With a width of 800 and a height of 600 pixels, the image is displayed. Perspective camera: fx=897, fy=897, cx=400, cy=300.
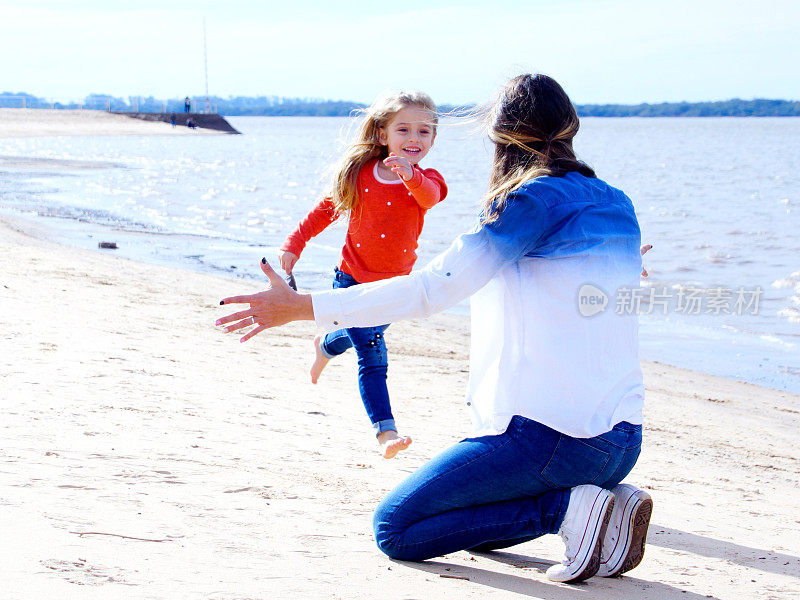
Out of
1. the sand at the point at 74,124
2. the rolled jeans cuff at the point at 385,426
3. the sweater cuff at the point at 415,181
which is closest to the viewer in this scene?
the sweater cuff at the point at 415,181

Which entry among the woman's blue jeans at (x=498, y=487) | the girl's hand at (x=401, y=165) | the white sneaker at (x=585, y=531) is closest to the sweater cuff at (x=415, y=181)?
the girl's hand at (x=401, y=165)

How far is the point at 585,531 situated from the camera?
286 centimetres

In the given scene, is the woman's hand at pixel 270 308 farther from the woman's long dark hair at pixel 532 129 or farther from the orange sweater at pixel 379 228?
the orange sweater at pixel 379 228

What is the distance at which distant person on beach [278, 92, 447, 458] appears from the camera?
4.16 meters

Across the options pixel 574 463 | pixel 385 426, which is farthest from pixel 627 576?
pixel 385 426

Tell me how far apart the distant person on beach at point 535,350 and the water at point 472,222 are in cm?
19

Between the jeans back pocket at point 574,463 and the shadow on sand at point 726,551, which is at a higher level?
the jeans back pocket at point 574,463

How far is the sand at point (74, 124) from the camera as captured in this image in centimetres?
6456

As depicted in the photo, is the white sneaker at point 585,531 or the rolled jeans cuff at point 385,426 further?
the rolled jeans cuff at point 385,426

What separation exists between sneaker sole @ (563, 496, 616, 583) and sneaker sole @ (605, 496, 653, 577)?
0.28 feet

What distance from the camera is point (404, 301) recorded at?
2680 mm

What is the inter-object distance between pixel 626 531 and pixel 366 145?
226cm

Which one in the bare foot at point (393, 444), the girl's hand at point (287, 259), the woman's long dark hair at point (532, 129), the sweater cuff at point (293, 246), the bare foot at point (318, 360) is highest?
the woman's long dark hair at point (532, 129)

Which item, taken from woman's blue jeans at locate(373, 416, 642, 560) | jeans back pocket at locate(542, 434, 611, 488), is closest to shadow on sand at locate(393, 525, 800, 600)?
woman's blue jeans at locate(373, 416, 642, 560)
